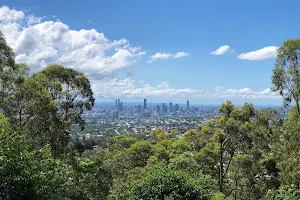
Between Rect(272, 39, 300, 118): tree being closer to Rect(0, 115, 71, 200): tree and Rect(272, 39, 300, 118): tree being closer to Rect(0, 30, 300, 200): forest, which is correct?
Rect(0, 30, 300, 200): forest

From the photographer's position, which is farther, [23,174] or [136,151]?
[136,151]

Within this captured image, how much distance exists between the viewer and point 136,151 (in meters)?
21.8

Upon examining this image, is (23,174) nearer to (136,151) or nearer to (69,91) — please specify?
(69,91)

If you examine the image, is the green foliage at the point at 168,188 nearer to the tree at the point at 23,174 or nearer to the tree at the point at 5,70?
the tree at the point at 23,174

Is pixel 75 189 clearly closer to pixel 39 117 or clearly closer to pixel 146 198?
pixel 39 117

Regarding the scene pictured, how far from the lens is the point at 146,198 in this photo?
9789 mm

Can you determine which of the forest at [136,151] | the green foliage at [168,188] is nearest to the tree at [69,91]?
the forest at [136,151]

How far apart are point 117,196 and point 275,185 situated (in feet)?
27.0

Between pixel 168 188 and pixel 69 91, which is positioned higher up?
pixel 69 91

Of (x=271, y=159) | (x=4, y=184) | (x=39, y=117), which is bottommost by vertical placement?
(x=271, y=159)

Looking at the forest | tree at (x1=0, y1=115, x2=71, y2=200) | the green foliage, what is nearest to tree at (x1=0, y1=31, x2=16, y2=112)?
the forest

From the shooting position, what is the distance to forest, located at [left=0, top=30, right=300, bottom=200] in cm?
824

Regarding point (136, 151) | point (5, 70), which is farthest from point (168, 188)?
point (136, 151)

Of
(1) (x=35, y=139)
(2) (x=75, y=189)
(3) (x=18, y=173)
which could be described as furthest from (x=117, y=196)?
(3) (x=18, y=173)
